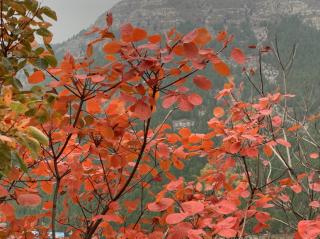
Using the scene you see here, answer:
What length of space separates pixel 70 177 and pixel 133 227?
0.59 m

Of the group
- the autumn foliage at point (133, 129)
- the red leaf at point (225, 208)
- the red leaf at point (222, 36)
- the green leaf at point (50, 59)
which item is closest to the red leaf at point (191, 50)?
the autumn foliage at point (133, 129)

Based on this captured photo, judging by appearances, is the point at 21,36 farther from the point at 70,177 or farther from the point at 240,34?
the point at 240,34

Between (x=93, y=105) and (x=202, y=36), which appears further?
(x=93, y=105)

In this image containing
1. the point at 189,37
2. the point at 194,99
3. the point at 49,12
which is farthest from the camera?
the point at 49,12

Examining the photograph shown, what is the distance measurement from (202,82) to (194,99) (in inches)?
4.4

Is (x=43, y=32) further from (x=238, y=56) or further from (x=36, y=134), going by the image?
(x=36, y=134)

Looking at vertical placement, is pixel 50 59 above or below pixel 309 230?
above

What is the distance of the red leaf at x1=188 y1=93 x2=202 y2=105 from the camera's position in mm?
1603

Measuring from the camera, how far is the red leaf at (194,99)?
5.26ft

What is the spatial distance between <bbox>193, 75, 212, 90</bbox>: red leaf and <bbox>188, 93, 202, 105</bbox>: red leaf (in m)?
0.06

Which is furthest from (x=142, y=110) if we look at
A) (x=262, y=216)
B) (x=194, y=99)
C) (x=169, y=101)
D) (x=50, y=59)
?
(x=262, y=216)

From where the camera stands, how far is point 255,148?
2408 millimetres

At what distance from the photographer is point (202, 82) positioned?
1704 millimetres

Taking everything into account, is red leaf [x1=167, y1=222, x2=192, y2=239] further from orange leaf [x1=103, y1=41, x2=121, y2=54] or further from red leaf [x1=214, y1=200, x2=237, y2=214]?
orange leaf [x1=103, y1=41, x2=121, y2=54]
